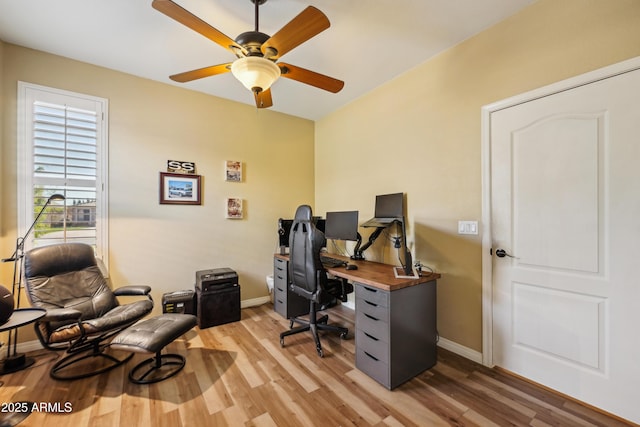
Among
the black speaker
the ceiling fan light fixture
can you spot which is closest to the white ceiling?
the ceiling fan light fixture

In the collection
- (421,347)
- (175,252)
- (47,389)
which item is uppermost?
(175,252)

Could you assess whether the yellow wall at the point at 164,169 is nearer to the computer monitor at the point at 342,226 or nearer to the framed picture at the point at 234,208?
the framed picture at the point at 234,208

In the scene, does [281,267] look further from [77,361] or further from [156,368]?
[77,361]

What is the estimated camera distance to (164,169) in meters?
3.06

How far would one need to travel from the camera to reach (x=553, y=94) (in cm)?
183

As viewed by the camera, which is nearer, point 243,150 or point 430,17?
point 430,17

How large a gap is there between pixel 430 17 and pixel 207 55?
6.64 feet

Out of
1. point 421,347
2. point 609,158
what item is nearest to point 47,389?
point 421,347

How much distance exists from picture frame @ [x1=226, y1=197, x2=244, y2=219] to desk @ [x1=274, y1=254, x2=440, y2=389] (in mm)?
1988

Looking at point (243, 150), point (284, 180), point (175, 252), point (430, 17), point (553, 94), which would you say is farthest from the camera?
point (284, 180)

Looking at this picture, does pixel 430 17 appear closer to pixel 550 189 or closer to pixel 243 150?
pixel 550 189

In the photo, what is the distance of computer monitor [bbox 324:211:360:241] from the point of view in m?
2.94

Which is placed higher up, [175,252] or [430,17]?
[430,17]

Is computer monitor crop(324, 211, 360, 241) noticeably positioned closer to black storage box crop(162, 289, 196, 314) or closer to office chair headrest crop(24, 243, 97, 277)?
black storage box crop(162, 289, 196, 314)
